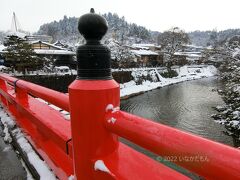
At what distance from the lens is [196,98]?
1950cm

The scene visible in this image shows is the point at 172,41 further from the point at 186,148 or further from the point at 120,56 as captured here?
the point at 186,148

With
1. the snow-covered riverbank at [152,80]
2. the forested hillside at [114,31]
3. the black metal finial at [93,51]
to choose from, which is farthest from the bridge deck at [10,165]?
the forested hillside at [114,31]

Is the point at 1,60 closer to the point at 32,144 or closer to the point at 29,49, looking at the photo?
the point at 29,49

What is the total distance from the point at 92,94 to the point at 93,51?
0.56 ft

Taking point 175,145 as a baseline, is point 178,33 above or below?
above

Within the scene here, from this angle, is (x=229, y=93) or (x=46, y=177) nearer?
(x=46, y=177)

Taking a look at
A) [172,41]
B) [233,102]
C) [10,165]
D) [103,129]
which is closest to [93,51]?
[103,129]

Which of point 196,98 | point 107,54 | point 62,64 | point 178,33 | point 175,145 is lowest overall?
point 196,98

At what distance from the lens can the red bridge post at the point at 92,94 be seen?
0.80 metres

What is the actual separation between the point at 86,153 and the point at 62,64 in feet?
90.7

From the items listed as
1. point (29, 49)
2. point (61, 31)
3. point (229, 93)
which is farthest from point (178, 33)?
point (61, 31)

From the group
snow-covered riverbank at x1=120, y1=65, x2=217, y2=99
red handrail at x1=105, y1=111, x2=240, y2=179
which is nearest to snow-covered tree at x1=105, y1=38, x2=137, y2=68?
snow-covered riverbank at x1=120, y1=65, x2=217, y2=99

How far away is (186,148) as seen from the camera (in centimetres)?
55

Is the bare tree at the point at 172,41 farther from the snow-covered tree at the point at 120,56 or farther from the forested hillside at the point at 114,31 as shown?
the forested hillside at the point at 114,31
